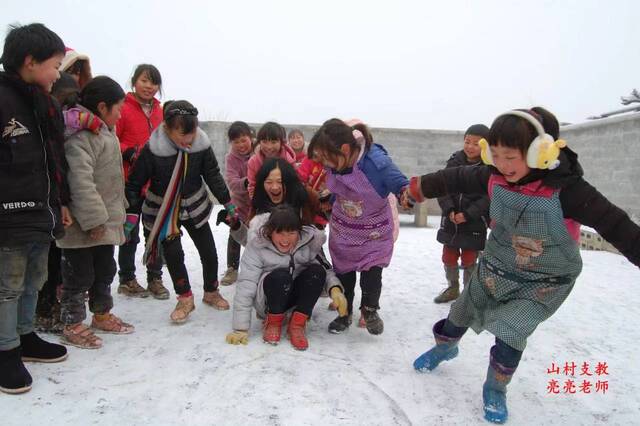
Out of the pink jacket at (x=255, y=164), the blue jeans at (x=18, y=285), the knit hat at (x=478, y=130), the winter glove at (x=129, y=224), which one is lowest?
the blue jeans at (x=18, y=285)

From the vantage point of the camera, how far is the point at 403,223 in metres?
9.52

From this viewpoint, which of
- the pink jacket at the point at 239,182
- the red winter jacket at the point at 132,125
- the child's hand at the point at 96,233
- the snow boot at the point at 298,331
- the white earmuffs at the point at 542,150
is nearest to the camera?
the white earmuffs at the point at 542,150

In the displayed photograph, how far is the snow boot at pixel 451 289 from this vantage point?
3994 mm

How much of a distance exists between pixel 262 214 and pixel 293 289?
55 centimetres

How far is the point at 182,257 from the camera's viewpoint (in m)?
3.36

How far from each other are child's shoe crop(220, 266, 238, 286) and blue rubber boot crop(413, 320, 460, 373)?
6.87ft

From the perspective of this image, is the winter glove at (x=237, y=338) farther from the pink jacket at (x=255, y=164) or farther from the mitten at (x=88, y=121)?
the mitten at (x=88, y=121)

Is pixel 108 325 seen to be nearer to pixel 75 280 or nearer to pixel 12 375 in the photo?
pixel 75 280

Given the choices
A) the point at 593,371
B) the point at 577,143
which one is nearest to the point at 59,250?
the point at 593,371

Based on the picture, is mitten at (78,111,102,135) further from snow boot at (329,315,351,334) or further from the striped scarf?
snow boot at (329,315,351,334)

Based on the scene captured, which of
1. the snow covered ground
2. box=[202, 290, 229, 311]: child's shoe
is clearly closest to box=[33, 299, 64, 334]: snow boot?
the snow covered ground

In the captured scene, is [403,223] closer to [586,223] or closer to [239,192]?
[239,192]

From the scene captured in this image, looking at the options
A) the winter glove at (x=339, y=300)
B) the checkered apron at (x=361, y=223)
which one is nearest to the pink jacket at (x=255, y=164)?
the checkered apron at (x=361, y=223)

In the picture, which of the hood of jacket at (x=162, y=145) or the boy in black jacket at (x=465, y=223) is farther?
the boy in black jacket at (x=465, y=223)
